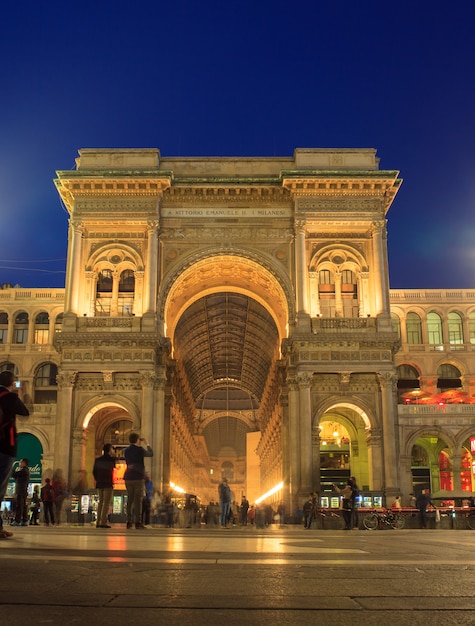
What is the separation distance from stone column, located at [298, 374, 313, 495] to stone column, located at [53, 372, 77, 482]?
12.7 meters

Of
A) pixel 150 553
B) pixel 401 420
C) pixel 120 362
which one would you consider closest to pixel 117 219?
pixel 120 362

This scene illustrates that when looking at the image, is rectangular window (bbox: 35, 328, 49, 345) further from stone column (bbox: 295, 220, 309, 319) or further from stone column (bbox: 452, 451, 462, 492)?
stone column (bbox: 452, 451, 462, 492)

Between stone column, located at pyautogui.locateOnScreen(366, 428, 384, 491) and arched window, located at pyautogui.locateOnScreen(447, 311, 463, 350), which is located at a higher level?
arched window, located at pyautogui.locateOnScreen(447, 311, 463, 350)

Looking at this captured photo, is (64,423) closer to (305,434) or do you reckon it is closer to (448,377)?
(305,434)

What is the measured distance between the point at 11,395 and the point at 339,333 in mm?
33817

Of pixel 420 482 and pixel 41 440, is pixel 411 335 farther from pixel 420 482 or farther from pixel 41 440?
pixel 41 440

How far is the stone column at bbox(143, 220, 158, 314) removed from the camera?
142ft

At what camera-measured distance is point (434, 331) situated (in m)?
60.4

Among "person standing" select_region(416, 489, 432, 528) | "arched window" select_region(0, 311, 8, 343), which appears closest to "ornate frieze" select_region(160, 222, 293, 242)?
"person standing" select_region(416, 489, 432, 528)

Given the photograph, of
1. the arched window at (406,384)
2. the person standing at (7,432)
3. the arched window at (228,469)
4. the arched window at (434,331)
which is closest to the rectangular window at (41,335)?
the arched window at (406,384)

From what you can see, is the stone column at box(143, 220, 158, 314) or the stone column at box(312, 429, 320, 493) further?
the stone column at box(143, 220, 158, 314)

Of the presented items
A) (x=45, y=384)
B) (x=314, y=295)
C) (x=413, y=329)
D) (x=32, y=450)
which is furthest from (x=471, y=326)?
(x=32, y=450)

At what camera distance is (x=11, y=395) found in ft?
30.6

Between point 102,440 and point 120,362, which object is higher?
point 120,362
